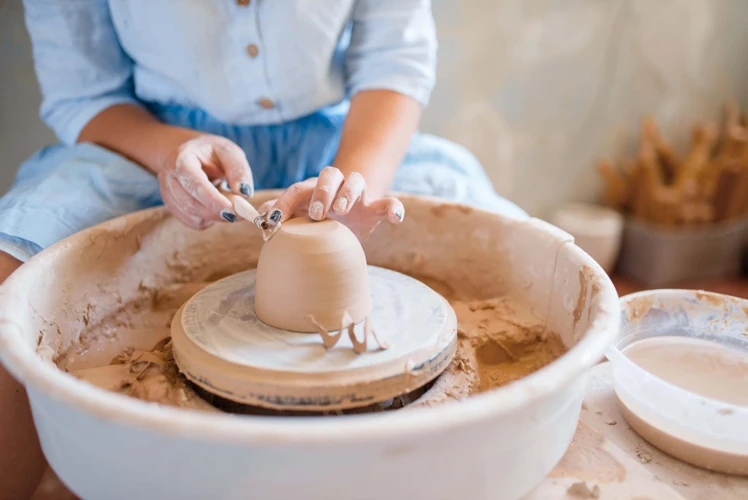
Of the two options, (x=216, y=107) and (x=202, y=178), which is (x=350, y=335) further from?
(x=216, y=107)

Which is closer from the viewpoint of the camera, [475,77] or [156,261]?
[156,261]

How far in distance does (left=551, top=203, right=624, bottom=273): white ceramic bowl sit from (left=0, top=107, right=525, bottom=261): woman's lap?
1.38 m

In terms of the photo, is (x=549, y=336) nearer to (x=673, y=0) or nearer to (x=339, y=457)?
(x=339, y=457)

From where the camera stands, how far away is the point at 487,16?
239 cm

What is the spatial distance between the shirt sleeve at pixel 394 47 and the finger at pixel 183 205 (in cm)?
49

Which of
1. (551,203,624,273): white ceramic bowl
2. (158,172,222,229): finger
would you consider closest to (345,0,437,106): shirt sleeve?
(158,172,222,229): finger

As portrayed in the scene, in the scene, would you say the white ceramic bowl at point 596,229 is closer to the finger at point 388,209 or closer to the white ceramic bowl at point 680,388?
the white ceramic bowl at point 680,388

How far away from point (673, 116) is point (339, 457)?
10.3 ft

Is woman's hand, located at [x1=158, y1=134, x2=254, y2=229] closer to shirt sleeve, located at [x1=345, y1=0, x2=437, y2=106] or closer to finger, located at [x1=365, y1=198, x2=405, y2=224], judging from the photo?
finger, located at [x1=365, y1=198, x2=405, y2=224]

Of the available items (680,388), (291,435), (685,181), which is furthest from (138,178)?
(685,181)

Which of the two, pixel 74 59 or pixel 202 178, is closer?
pixel 202 178

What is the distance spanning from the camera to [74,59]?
1.30 metres

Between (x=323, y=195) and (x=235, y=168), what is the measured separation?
0.23 metres

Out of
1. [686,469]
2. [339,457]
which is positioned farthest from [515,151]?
[339,457]
